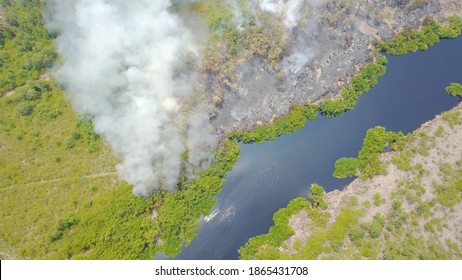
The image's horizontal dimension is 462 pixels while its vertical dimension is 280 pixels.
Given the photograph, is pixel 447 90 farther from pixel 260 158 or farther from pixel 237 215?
pixel 237 215

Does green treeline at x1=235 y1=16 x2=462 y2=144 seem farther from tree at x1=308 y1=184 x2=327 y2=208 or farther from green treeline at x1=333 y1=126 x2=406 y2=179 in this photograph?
tree at x1=308 y1=184 x2=327 y2=208

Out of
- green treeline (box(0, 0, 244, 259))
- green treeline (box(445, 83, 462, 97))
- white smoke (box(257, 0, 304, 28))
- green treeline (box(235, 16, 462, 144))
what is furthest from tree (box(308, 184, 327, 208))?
white smoke (box(257, 0, 304, 28))

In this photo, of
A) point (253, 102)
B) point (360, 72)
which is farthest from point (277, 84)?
point (360, 72)

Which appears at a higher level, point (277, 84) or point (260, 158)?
point (277, 84)

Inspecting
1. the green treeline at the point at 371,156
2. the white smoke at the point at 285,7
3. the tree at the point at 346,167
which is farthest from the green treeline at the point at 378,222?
the white smoke at the point at 285,7

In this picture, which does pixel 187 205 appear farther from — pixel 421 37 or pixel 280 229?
pixel 421 37

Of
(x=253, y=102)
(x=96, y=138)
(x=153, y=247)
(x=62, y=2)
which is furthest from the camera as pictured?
(x=62, y=2)

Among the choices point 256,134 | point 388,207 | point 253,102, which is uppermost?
point 253,102
